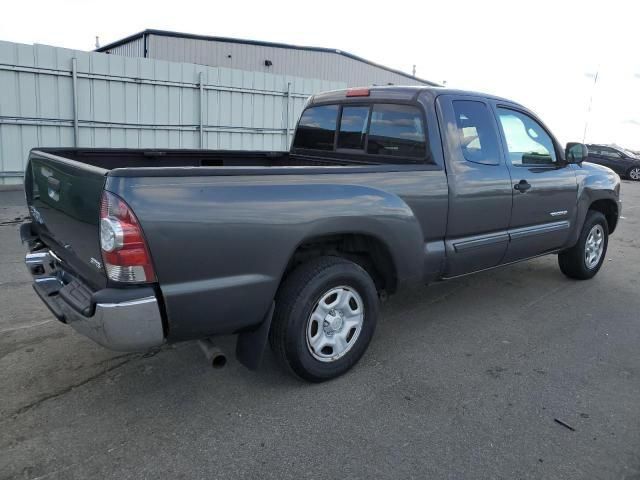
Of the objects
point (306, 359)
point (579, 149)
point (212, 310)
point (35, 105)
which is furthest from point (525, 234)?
point (35, 105)

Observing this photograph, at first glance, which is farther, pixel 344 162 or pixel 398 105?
pixel 344 162

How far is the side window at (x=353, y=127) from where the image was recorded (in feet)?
14.8

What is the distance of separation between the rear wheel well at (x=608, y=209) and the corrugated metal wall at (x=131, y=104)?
9323 millimetres

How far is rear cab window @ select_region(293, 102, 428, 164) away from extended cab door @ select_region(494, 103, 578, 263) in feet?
3.13

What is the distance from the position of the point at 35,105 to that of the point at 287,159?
24.4ft

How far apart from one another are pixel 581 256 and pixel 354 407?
149 inches

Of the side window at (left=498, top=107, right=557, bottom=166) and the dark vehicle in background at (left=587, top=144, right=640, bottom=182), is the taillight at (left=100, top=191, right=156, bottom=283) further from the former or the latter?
the dark vehicle in background at (left=587, top=144, right=640, bottom=182)

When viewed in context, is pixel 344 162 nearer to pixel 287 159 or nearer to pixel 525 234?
pixel 287 159

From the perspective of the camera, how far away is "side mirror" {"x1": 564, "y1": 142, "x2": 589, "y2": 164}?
5.23 m

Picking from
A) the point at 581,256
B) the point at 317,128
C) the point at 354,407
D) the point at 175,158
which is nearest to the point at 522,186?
the point at 581,256

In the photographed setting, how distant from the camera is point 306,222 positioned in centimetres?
310

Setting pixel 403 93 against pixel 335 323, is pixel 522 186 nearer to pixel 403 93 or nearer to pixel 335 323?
pixel 403 93

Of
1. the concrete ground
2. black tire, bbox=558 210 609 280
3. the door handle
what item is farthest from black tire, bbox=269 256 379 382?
black tire, bbox=558 210 609 280

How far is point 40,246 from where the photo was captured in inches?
149
